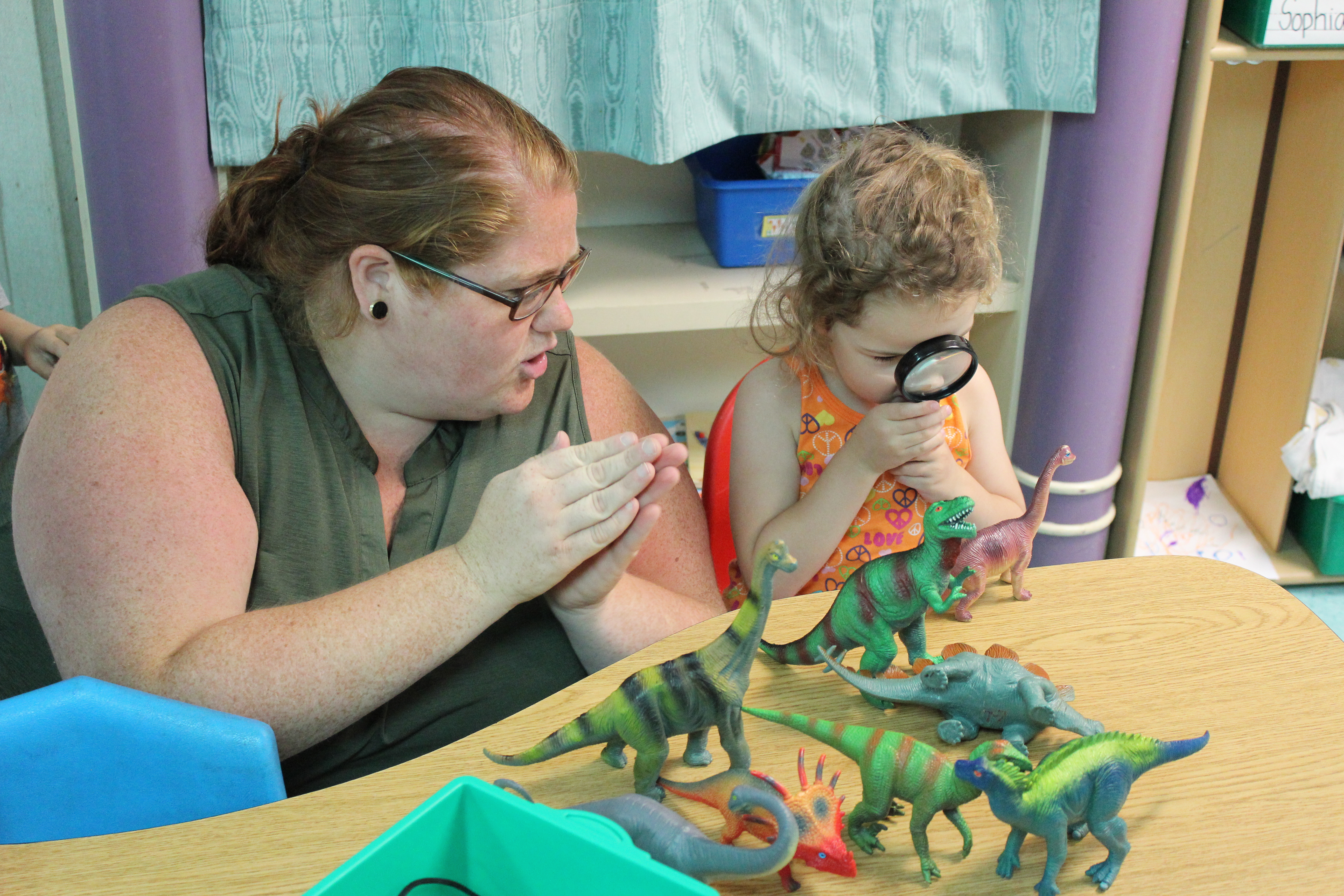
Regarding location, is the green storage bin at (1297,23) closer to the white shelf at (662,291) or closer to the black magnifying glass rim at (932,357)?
the white shelf at (662,291)

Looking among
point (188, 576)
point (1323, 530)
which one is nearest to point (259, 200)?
point (188, 576)

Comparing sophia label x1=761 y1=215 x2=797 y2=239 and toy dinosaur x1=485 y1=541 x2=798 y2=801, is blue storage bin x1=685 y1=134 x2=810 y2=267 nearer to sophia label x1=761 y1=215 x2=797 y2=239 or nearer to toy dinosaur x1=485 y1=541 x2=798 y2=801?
sophia label x1=761 y1=215 x2=797 y2=239

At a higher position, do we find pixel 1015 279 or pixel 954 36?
pixel 954 36

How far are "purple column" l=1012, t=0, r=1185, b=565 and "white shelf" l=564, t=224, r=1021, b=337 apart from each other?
12 cm

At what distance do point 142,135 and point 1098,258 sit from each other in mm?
1548

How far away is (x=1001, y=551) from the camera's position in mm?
1012

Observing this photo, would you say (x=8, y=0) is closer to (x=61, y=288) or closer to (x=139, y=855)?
(x=61, y=288)

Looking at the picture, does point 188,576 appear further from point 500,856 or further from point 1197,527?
point 1197,527

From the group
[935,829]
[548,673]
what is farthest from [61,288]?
[935,829]

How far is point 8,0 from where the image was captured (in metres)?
1.96

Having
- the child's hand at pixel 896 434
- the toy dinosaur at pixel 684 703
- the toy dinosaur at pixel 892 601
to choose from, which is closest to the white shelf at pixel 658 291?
the child's hand at pixel 896 434

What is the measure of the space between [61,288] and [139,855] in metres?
1.74

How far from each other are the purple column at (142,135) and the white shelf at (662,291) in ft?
2.03

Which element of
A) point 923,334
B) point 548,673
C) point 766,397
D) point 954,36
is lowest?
point 548,673
